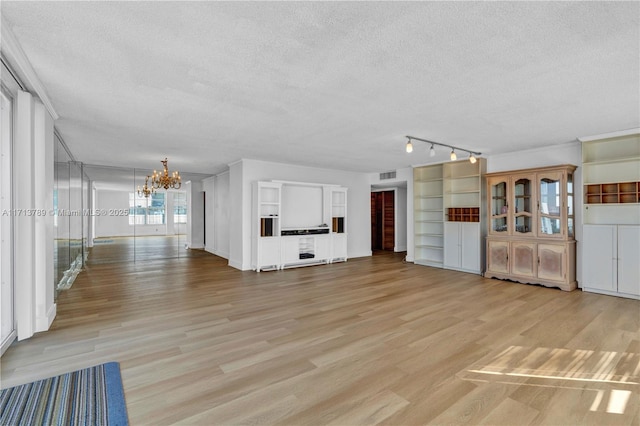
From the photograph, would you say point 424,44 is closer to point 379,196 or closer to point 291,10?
point 291,10

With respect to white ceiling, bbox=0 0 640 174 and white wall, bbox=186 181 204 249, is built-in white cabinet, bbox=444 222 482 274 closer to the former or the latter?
white ceiling, bbox=0 0 640 174

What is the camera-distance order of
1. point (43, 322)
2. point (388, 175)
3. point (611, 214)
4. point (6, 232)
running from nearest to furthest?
point (6, 232) < point (43, 322) < point (611, 214) < point (388, 175)

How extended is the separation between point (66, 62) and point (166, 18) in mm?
1262

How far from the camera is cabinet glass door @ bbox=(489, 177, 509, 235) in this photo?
19.9 feet

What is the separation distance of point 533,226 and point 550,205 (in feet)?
1.50

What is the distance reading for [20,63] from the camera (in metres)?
2.41

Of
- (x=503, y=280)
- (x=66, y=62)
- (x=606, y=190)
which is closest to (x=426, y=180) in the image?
(x=503, y=280)

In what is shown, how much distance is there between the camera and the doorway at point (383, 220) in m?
10.8

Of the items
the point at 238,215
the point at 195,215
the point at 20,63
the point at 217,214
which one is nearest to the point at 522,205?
the point at 238,215

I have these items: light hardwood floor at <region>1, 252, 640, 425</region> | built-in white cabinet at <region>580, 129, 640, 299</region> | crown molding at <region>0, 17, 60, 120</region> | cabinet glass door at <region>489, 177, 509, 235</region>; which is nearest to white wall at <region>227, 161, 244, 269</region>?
light hardwood floor at <region>1, 252, 640, 425</region>

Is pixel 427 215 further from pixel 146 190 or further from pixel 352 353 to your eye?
pixel 146 190

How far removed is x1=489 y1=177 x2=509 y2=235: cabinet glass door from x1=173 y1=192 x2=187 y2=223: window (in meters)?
8.51

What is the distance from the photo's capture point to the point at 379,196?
1120 cm

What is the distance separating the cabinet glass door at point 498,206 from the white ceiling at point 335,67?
149 cm
